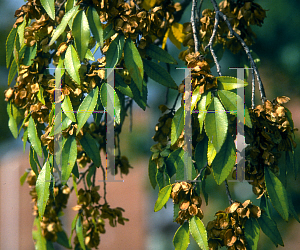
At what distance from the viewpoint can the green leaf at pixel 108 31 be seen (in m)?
0.60

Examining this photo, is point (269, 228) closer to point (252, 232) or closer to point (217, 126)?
point (252, 232)

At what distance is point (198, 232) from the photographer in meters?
0.57

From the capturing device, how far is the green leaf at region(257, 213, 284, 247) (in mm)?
597

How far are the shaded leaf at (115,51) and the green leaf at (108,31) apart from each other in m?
0.01

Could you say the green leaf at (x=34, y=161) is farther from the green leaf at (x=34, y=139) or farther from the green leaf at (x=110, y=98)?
the green leaf at (x=110, y=98)

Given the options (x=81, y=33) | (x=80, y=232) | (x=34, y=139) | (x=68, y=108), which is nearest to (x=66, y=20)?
(x=81, y=33)

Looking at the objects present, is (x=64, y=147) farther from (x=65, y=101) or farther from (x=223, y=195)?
(x=223, y=195)

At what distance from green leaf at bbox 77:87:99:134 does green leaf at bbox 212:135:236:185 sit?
8.9 inches

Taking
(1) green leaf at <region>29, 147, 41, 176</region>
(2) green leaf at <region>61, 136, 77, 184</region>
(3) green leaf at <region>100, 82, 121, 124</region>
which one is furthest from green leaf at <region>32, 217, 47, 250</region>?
(3) green leaf at <region>100, 82, 121, 124</region>

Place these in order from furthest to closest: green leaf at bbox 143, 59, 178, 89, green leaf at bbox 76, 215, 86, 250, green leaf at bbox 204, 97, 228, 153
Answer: green leaf at bbox 76, 215, 86, 250 < green leaf at bbox 143, 59, 178, 89 < green leaf at bbox 204, 97, 228, 153

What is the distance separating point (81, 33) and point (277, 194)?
44 cm

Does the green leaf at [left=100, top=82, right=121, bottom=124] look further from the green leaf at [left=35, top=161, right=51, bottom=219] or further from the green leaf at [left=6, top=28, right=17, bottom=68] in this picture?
the green leaf at [left=6, top=28, right=17, bottom=68]

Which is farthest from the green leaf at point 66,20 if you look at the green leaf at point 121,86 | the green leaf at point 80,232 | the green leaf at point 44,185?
the green leaf at point 80,232

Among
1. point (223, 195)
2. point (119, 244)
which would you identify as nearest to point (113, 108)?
point (119, 244)
